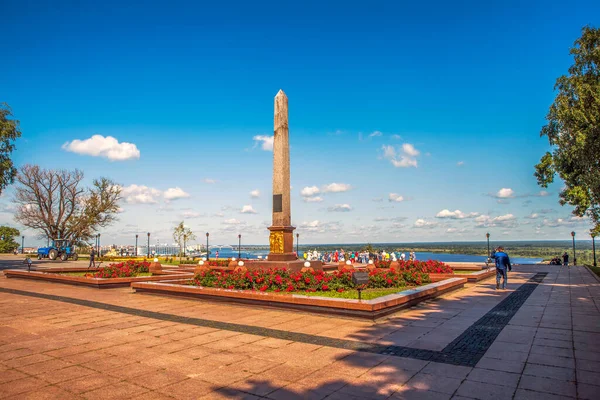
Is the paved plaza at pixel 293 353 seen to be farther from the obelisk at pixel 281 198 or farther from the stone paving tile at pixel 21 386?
the obelisk at pixel 281 198

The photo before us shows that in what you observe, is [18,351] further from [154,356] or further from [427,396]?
[427,396]

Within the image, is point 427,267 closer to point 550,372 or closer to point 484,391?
point 550,372

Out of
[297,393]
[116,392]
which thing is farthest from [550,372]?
[116,392]

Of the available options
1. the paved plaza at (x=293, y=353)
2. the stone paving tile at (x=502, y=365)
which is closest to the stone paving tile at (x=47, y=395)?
the paved plaza at (x=293, y=353)

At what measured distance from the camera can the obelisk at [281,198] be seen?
17016 mm

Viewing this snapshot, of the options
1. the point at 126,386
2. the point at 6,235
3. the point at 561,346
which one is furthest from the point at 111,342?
the point at 6,235

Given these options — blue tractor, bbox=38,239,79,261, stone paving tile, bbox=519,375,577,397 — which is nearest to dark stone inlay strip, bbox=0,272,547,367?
stone paving tile, bbox=519,375,577,397

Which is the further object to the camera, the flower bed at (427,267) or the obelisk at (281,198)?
the flower bed at (427,267)

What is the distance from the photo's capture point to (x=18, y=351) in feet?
21.9

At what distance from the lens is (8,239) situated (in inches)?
2788

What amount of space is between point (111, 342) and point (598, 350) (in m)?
8.69

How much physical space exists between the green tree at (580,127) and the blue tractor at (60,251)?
144 feet

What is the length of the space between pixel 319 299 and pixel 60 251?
41.1 metres

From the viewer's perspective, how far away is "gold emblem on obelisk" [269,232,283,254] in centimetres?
1700
